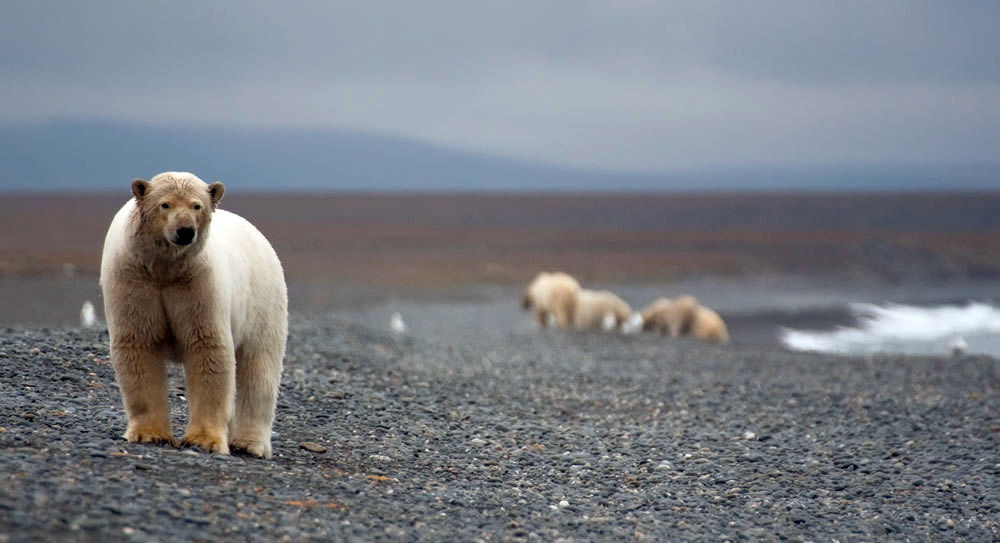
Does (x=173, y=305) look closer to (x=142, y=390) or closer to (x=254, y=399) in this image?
(x=142, y=390)

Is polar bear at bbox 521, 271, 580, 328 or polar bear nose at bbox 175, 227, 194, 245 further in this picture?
polar bear at bbox 521, 271, 580, 328

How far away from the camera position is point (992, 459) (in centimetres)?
945

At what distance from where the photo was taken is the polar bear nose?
19.4ft

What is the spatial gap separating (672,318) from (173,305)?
19023mm

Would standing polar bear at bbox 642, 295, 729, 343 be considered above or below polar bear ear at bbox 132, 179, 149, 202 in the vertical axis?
below

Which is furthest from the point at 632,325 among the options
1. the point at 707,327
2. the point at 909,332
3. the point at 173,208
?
the point at 173,208

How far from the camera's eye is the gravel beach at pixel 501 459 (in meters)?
5.53

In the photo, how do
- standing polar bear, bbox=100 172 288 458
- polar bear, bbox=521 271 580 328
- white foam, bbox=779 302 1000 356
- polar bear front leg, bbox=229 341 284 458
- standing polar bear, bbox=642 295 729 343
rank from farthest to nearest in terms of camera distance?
white foam, bbox=779 302 1000 356, standing polar bear, bbox=642 295 729 343, polar bear, bbox=521 271 580 328, polar bear front leg, bbox=229 341 284 458, standing polar bear, bbox=100 172 288 458

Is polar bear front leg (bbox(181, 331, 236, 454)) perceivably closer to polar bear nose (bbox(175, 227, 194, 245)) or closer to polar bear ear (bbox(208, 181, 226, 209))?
polar bear nose (bbox(175, 227, 194, 245))

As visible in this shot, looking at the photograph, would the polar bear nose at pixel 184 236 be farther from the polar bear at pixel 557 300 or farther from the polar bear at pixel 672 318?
the polar bear at pixel 672 318

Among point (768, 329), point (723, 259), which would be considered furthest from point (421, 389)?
point (723, 259)

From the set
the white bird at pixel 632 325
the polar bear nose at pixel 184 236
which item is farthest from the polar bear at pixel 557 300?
the polar bear nose at pixel 184 236

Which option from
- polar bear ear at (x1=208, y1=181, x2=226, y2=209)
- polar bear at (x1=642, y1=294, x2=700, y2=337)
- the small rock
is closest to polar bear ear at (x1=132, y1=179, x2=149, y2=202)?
polar bear ear at (x1=208, y1=181, x2=226, y2=209)

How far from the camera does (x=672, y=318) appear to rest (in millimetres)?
24266
